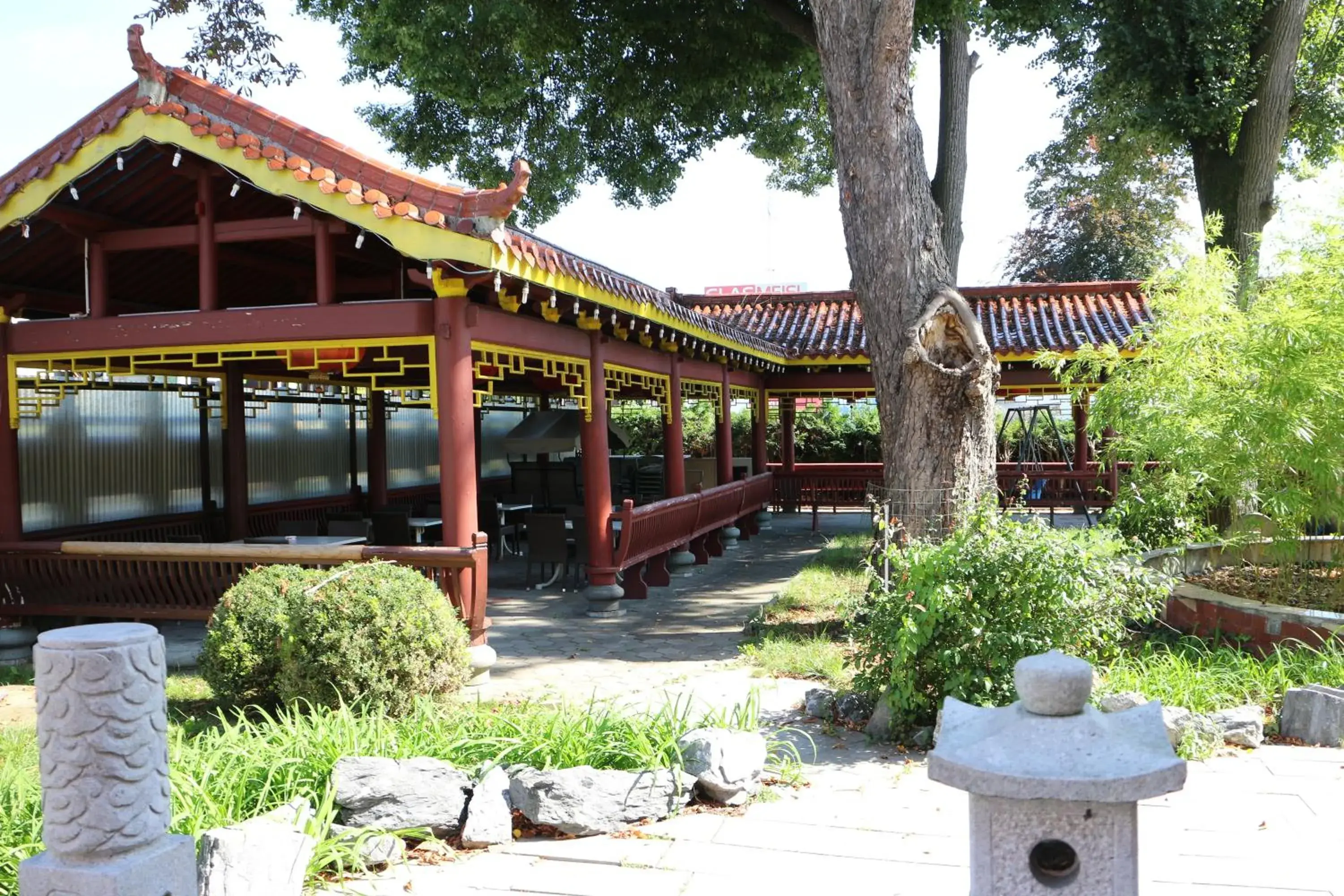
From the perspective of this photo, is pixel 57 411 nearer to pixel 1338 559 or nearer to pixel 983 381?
pixel 983 381

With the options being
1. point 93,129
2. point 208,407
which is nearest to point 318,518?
point 208,407

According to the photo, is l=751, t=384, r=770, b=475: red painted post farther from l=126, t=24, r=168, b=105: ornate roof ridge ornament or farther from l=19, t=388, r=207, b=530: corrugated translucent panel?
l=126, t=24, r=168, b=105: ornate roof ridge ornament

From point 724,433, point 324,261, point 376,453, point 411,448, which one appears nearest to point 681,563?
point 724,433

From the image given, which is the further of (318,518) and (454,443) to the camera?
(318,518)

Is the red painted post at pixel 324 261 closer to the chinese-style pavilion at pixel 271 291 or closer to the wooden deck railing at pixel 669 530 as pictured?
the chinese-style pavilion at pixel 271 291

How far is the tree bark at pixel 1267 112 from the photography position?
12117 millimetres

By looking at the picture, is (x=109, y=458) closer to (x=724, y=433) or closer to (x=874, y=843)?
(x=724, y=433)

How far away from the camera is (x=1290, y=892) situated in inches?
149

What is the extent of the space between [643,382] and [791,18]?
4.35 meters

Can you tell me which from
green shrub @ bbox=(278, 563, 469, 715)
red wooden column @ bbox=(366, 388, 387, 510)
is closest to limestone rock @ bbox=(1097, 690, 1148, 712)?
green shrub @ bbox=(278, 563, 469, 715)

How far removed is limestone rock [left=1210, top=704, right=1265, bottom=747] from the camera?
5.42 m

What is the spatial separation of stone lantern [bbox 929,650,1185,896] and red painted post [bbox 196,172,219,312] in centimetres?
694

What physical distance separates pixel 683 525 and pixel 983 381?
5219 millimetres

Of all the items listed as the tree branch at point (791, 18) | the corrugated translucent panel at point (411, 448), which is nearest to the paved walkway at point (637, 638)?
the corrugated translucent panel at point (411, 448)
